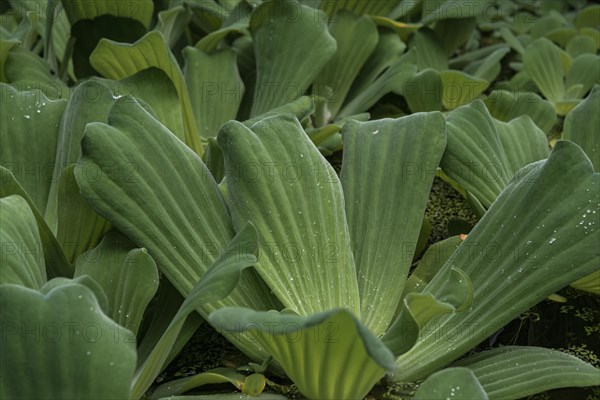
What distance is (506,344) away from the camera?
0.88 meters

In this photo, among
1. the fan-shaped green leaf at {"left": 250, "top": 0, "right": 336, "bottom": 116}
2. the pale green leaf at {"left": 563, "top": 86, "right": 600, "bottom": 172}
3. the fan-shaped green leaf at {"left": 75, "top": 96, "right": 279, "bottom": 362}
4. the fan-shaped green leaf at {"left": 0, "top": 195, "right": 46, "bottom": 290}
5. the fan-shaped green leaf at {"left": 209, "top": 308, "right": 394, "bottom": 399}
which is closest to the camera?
the fan-shaped green leaf at {"left": 209, "top": 308, "right": 394, "bottom": 399}

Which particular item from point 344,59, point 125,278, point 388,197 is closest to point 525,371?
point 388,197

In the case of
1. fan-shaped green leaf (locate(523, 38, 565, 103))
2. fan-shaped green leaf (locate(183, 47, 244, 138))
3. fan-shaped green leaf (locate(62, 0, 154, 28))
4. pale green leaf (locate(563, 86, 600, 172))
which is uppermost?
fan-shaped green leaf (locate(62, 0, 154, 28))

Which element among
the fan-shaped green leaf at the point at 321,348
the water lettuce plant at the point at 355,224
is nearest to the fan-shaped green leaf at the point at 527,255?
the water lettuce plant at the point at 355,224

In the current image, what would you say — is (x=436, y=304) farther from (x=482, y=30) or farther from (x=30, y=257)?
(x=482, y=30)

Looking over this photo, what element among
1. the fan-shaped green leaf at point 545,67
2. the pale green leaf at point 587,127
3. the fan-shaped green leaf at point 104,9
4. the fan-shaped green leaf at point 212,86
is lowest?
the fan-shaped green leaf at point 545,67

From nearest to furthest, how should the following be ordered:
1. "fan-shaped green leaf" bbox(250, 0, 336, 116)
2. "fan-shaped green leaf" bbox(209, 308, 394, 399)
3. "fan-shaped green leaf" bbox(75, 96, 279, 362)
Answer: "fan-shaped green leaf" bbox(209, 308, 394, 399)
"fan-shaped green leaf" bbox(75, 96, 279, 362)
"fan-shaped green leaf" bbox(250, 0, 336, 116)

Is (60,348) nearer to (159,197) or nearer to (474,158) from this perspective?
(159,197)

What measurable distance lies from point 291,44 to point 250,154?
45cm

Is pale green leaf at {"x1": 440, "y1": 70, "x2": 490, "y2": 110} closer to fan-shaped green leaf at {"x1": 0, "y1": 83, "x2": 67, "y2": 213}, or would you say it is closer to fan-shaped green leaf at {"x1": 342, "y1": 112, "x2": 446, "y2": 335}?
fan-shaped green leaf at {"x1": 342, "y1": 112, "x2": 446, "y2": 335}

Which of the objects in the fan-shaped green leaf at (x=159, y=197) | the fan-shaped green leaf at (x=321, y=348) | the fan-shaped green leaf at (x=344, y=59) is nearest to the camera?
the fan-shaped green leaf at (x=321, y=348)

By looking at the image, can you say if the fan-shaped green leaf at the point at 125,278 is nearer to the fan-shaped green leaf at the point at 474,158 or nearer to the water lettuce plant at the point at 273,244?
the water lettuce plant at the point at 273,244

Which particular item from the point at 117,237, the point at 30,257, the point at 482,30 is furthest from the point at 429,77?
the point at 482,30

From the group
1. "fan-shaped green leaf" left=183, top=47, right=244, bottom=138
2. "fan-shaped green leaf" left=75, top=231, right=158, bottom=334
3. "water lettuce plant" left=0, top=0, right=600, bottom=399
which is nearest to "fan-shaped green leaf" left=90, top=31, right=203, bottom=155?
Answer: "water lettuce plant" left=0, top=0, right=600, bottom=399
